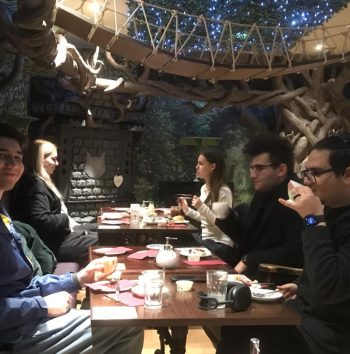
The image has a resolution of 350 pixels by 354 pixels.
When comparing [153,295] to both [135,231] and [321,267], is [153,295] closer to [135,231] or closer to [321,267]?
[321,267]

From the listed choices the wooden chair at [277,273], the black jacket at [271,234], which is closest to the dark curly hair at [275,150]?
the black jacket at [271,234]

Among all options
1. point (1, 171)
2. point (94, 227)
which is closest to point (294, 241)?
point (1, 171)

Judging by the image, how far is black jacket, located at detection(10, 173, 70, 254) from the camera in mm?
3328

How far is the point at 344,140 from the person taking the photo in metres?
1.87

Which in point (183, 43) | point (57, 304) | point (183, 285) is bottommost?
point (57, 304)

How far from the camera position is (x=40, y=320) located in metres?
1.85

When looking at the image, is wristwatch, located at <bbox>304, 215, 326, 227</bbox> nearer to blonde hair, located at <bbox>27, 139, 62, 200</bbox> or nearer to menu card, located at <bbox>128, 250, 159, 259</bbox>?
menu card, located at <bbox>128, 250, 159, 259</bbox>

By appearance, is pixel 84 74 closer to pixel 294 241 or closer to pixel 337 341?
pixel 294 241

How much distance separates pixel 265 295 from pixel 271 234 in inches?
36.9

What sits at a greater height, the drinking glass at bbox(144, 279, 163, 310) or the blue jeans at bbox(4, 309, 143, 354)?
the drinking glass at bbox(144, 279, 163, 310)

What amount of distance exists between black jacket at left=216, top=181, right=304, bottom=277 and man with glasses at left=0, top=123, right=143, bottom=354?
102cm

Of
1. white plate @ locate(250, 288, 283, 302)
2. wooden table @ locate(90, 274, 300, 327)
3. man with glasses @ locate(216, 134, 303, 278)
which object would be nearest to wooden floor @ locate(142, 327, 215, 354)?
man with glasses @ locate(216, 134, 303, 278)

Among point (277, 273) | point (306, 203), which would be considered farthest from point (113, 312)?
point (277, 273)

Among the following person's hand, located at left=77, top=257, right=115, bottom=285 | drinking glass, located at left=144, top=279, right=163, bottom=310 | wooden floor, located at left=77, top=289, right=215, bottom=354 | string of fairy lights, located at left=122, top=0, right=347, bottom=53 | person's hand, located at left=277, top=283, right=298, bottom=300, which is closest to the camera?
drinking glass, located at left=144, top=279, right=163, bottom=310
